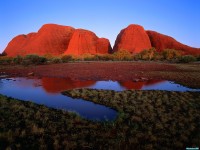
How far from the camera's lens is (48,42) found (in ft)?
297

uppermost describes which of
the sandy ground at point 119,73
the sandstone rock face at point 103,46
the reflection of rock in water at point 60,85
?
the sandstone rock face at point 103,46

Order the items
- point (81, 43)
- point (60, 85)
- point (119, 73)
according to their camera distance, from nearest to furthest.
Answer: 1. point (60, 85)
2. point (119, 73)
3. point (81, 43)

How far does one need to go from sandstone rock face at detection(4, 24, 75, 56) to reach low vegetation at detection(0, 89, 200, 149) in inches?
3185

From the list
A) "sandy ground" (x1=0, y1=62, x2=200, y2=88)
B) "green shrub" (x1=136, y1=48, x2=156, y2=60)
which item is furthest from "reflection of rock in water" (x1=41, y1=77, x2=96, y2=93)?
"green shrub" (x1=136, y1=48, x2=156, y2=60)

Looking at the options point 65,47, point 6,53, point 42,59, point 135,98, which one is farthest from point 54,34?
point 135,98

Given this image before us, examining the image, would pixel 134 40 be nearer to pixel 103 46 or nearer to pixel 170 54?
pixel 103 46

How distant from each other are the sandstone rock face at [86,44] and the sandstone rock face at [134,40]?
6.70 m

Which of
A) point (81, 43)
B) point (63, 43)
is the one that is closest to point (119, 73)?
point (81, 43)

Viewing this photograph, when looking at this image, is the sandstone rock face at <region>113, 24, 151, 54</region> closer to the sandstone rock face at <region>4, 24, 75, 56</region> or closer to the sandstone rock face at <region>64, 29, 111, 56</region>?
the sandstone rock face at <region>64, 29, 111, 56</region>

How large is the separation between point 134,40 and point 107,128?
3346 inches

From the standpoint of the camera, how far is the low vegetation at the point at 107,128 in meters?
6.85

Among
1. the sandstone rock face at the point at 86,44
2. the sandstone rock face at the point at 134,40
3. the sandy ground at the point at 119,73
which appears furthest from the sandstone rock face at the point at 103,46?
the sandy ground at the point at 119,73

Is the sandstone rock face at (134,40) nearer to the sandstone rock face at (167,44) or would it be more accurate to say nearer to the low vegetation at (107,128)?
the sandstone rock face at (167,44)

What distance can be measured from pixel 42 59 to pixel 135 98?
44.2 meters
